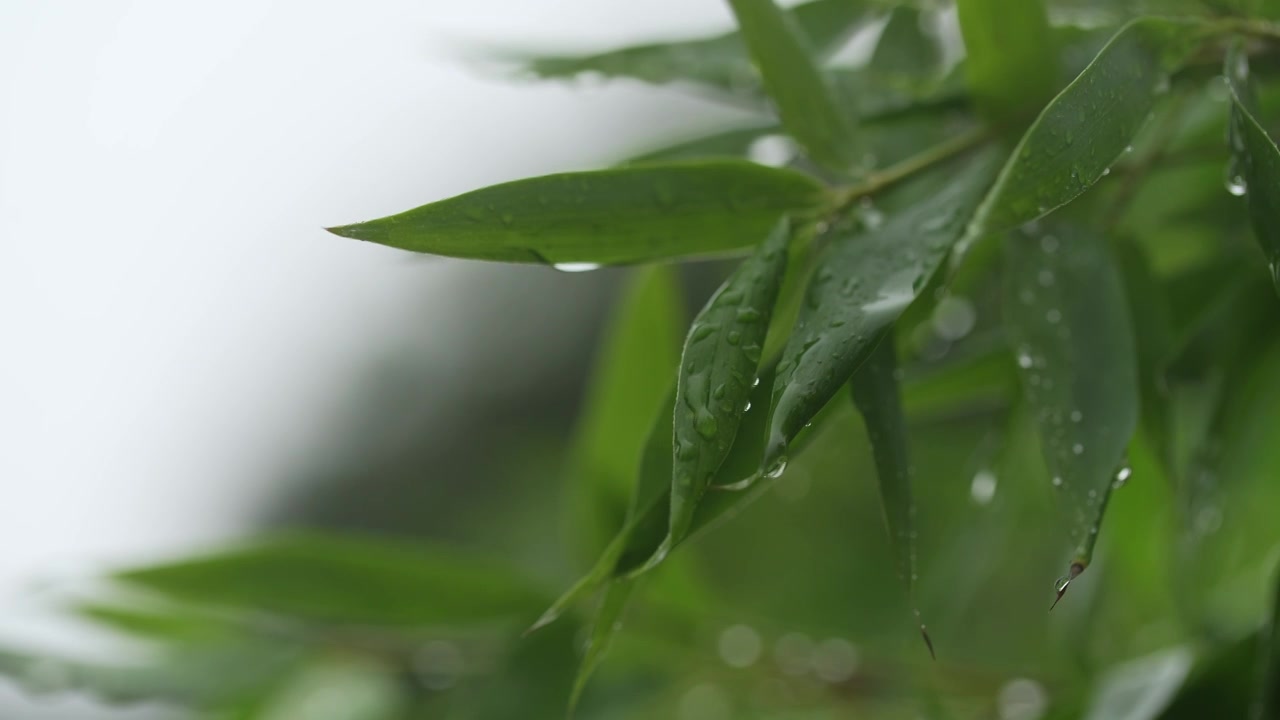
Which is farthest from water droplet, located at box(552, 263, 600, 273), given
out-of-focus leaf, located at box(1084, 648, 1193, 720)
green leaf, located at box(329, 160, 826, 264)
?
out-of-focus leaf, located at box(1084, 648, 1193, 720)

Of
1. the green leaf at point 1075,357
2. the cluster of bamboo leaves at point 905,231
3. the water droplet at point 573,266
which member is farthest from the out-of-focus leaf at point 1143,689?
the water droplet at point 573,266

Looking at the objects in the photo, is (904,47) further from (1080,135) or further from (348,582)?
Result: (348,582)

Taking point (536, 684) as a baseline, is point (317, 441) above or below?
→ above

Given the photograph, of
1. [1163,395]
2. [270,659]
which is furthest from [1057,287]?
[270,659]

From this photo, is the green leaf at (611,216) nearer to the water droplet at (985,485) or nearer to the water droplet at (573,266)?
the water droplet at (573,266)

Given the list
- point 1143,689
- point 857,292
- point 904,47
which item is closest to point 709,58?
point 904,47

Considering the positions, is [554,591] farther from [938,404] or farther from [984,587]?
[984,587]
